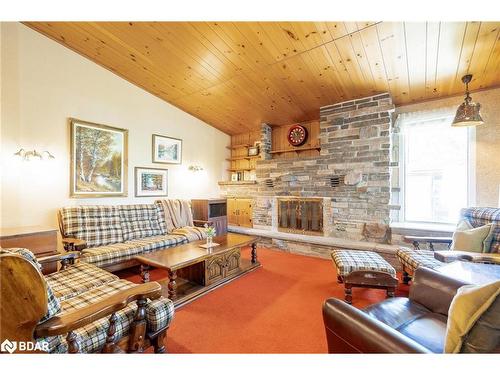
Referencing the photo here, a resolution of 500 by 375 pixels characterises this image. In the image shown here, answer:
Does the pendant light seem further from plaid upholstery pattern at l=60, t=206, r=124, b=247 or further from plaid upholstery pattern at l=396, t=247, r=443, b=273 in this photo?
plaid upholstery pattern at l=60, t=206, r=124, b=247

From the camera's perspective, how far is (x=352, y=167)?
12.2 ft

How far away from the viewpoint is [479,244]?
7.55 ft

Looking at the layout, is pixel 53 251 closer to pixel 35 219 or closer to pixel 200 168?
pixel 35 219

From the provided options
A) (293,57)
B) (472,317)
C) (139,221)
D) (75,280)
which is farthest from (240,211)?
(472,317)

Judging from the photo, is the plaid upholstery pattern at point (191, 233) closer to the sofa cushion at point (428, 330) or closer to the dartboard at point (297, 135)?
the dartboard at point (297, 135)

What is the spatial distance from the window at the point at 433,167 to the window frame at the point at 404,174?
14 millimetres

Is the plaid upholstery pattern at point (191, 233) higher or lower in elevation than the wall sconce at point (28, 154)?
lower

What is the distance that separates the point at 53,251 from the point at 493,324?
367cm

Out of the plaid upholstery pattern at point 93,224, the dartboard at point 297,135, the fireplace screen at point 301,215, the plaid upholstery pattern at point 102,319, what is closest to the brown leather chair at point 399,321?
the plaid upholstery pattern at point 102,319

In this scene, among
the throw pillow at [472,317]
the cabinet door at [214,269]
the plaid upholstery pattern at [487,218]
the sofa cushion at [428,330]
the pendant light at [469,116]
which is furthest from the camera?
the cabinet door at [214,269]

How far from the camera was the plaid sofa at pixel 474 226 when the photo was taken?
2.26 meters

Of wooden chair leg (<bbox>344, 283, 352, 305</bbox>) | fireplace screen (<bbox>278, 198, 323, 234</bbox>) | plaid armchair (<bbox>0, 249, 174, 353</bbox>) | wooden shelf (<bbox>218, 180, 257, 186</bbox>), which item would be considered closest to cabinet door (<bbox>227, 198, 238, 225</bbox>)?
wooden shelf (<bbox>218, 180, 257, 186</bbox>)

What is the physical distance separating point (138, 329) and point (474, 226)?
338 cm
